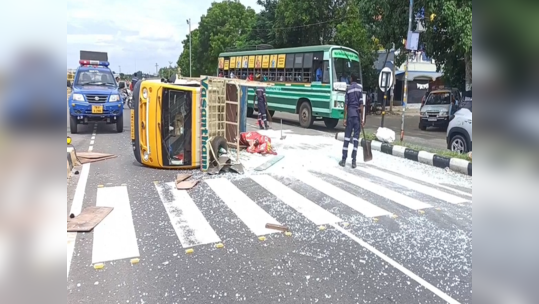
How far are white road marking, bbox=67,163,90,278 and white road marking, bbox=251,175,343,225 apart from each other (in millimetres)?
2965

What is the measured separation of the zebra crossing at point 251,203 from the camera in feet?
16.5

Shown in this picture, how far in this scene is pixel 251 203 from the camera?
6.54 metres

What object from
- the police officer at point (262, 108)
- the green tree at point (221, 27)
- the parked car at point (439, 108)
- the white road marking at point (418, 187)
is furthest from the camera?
the green tree at point (221, 27)

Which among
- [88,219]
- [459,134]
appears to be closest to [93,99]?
[88,219]

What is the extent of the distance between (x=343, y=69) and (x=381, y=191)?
1020 cm

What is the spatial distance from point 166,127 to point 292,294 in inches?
220

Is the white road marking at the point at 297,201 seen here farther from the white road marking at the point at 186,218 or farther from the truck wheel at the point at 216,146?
the white road marking at the point at 186,218

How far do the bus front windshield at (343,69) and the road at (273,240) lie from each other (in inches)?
337

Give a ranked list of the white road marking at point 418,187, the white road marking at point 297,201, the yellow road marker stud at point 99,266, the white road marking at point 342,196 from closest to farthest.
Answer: the yellow road marker stud at point 99,266 → the white road marking at point 297,201 → the white road marking at point 342,196 → the white road marking at point 418,187

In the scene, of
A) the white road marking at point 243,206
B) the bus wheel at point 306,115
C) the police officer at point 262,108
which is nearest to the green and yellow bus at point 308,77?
the bus wheel at point 306,115

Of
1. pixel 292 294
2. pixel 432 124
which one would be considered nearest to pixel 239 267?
pixel 292 294

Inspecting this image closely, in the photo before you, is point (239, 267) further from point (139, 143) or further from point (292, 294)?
point (139, 143)

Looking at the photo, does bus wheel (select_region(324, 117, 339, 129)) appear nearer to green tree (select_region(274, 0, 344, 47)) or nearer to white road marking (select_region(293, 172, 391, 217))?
white road marking (select_region(293, 172, 391, 217))
